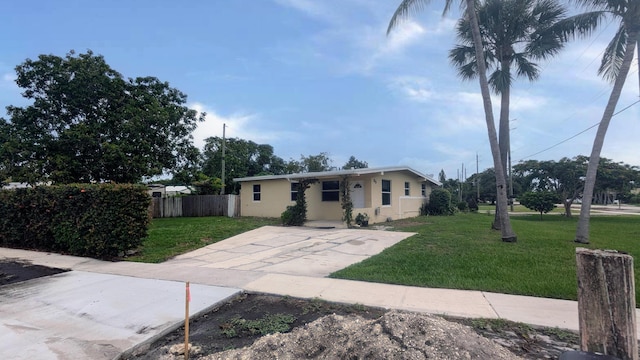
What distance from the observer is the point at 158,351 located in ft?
11.5

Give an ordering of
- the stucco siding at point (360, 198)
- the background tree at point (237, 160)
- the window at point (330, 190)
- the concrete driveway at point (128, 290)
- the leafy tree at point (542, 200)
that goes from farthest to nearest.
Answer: the background tree at point (237, 160), the leafy tree at point (542, 200), the window at point (330, 190), the stucco siding at point (360, 198), the concrete driveway at point (128, 290)

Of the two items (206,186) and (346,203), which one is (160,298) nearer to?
(346,203)

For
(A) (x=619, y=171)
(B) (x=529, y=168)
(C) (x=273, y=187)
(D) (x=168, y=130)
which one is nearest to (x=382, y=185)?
(C) (x=273, y=187)

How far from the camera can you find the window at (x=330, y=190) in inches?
666

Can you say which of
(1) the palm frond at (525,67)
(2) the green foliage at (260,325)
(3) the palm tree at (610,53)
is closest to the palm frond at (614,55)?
(3) the palm tree at (610,53)

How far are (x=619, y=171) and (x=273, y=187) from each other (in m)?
21.9

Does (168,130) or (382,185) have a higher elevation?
(168,130)

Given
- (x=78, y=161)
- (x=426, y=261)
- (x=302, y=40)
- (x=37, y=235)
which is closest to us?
(x=426, y=261)

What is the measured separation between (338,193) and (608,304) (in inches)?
563

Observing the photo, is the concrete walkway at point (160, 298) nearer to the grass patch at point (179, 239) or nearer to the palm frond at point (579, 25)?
the grass patch at point (179, 239)

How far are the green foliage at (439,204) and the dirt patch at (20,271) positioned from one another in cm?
1980

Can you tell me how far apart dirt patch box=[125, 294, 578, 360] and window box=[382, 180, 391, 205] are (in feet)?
Answer: 44.5

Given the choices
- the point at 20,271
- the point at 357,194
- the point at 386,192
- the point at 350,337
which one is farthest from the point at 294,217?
the point at 350,337

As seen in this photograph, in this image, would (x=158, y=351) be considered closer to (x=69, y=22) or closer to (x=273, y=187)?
(x=69, y=22)
